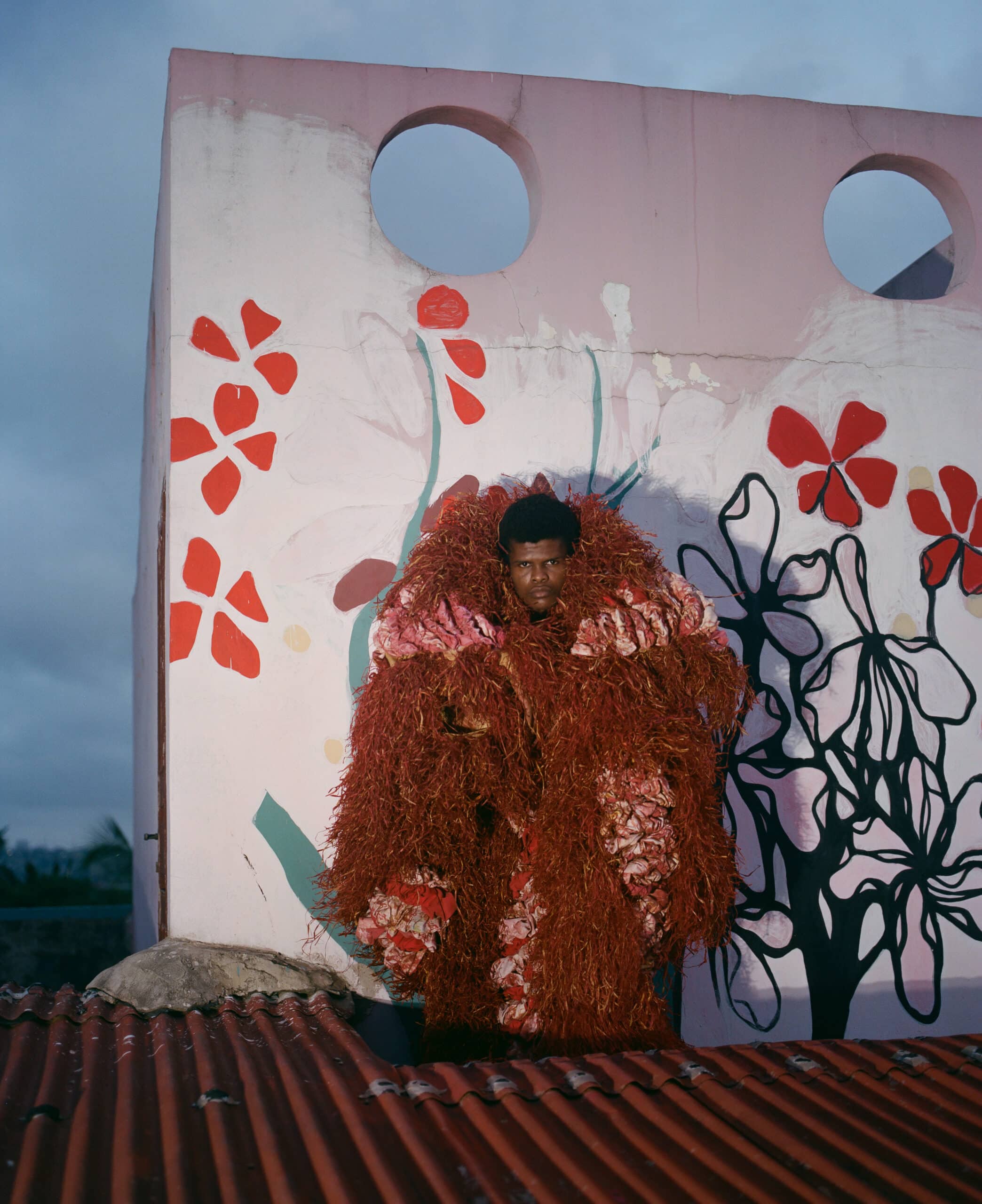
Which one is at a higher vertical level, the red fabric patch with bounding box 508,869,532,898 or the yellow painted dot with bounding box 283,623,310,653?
the yellow painted dot with bounding box 283,623,310,653

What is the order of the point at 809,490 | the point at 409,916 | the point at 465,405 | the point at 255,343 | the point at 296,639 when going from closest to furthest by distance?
1. the point at 409,916
2. the point at 296,639
3. the point at 255,343
4. the point at 465,405
5. the point at 809,490

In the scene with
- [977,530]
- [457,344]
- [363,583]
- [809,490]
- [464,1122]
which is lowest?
[464,1122]

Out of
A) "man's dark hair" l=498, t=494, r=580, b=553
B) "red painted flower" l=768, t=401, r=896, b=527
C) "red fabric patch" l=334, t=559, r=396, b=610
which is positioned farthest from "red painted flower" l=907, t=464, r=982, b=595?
"red fabric patch" l=334, t=559, r=396, b=610

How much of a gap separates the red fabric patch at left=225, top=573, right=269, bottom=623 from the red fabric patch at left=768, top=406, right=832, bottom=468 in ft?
6.62

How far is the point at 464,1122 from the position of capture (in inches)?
89.9

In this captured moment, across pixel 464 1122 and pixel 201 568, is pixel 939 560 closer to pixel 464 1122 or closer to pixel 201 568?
pixel 201 568

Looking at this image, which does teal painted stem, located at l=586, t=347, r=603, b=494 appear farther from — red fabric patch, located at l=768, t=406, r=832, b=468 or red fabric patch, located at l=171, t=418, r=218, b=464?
red fabric patch, located at l=171, t=418, r=218, b=464

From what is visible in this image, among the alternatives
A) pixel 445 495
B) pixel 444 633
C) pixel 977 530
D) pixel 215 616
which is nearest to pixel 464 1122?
pixel 444 633

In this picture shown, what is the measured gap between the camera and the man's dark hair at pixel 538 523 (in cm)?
309

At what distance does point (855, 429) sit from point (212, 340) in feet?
8.10

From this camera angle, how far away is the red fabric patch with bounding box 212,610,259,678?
3.71 m

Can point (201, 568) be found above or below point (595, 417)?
below

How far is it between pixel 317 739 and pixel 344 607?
464mm

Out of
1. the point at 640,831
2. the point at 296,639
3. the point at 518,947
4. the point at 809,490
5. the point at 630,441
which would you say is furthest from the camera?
the point at 809,490
